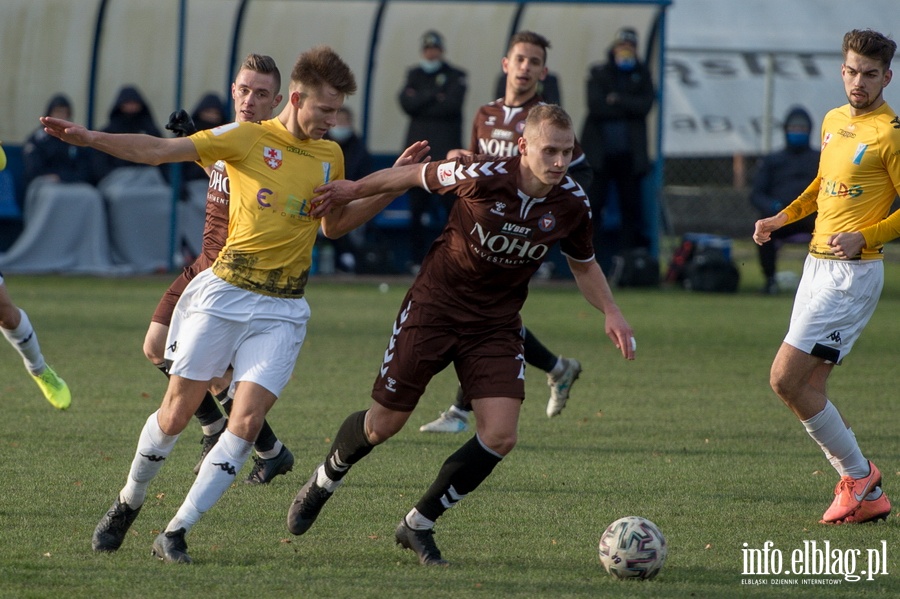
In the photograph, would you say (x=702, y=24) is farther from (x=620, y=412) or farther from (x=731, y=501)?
(x=731, y=501)

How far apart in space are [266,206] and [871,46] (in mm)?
2825

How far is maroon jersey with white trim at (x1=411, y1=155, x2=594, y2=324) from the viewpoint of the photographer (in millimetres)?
5246

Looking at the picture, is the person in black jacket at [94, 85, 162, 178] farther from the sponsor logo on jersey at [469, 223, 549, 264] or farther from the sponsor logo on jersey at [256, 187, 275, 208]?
the sponsor logo on jersey at [469, 223, 549, 264]

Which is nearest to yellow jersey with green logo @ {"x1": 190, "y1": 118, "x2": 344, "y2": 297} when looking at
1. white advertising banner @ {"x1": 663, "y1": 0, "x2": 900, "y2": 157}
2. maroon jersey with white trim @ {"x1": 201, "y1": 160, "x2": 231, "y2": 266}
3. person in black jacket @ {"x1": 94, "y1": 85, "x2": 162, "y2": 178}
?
maroon jersey with white trim @ {"x1": 201, "y1": 160, "x2": 231, "y2": 266}

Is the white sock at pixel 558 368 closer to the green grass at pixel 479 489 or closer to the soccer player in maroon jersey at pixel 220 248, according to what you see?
the green grass at pixel 479 489

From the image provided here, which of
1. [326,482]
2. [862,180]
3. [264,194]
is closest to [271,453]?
[326,482]

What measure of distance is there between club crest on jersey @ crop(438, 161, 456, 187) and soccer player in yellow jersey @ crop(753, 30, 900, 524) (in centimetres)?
185

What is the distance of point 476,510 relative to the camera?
233 inches

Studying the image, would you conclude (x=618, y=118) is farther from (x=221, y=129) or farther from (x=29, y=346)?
(x=221, y=129)

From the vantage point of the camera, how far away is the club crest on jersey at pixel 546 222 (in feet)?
17.3

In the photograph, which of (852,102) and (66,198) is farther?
(66,198)

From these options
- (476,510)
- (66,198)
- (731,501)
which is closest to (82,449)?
(476,510)

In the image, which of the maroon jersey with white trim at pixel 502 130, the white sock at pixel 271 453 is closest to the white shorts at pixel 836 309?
the maroon jersey with white trim at pixel 502 130

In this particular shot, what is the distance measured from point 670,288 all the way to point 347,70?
12716 millimetres
